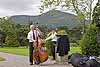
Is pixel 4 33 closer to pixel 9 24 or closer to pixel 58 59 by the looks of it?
pixel 9 24

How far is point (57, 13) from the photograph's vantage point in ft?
121

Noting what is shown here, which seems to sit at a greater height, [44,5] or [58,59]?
[44,5]

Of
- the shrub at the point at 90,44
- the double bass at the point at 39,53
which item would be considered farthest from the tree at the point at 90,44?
the double bass at the point at 39,53

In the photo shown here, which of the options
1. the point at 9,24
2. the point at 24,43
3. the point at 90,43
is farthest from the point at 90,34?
the point at 9,24

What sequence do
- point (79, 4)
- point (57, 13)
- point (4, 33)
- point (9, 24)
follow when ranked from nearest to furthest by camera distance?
point (79, 4) < point (57, 13) < point (4, 33) < point (9, 24)

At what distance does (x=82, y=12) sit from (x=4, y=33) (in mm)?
39110

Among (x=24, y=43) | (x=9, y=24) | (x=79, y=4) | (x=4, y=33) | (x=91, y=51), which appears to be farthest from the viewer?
(x=9, y=24)

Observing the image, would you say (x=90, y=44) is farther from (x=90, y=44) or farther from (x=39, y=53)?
(x=39, y=53)

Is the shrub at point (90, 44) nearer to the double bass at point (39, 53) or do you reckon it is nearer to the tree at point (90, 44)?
the tree at point (90, 44)

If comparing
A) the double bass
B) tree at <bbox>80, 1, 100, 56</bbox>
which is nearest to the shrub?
tree at <bbox>80, 1, 100, 56</bbox>

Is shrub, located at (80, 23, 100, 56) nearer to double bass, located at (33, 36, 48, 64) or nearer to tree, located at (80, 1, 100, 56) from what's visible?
tree, located at (80, 1, 100, 56)

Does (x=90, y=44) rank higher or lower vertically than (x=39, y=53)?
higher

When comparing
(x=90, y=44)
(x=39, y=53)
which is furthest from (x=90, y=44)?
(x=39, y=53)

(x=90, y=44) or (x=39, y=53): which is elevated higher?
(x=90, y=44)
